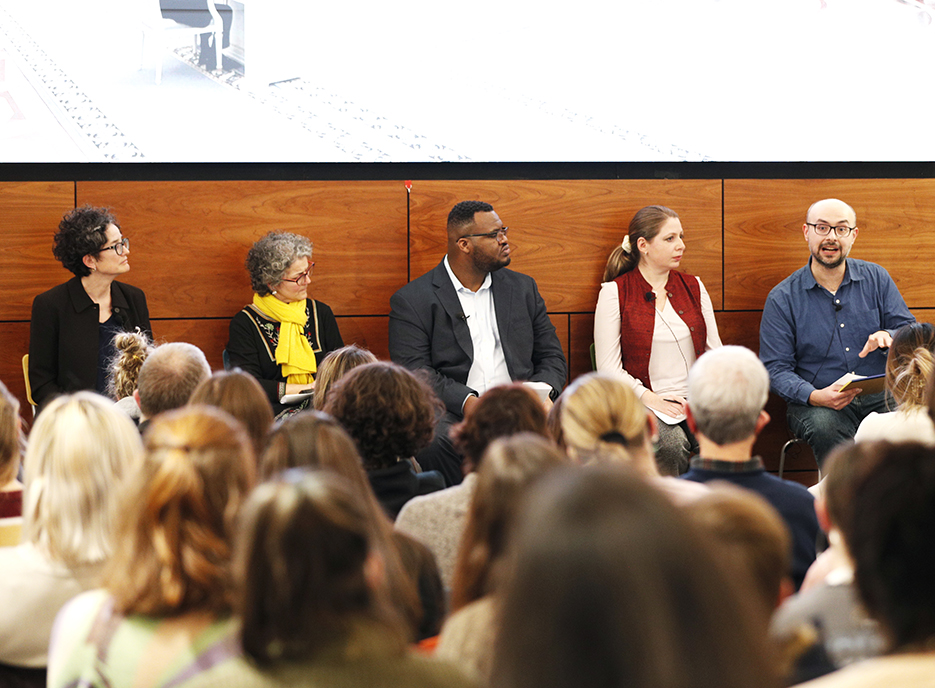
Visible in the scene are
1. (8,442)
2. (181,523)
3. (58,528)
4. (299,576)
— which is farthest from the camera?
(8,442)

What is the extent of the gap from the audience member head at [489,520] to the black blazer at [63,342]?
3.18 meters

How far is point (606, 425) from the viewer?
6.84 feet

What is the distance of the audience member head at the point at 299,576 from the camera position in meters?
1.00

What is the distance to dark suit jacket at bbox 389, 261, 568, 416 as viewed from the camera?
4.27m

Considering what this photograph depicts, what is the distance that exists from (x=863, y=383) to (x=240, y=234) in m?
2.97

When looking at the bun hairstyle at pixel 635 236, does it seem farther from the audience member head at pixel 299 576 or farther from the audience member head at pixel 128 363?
the audience member head at pixel 299 576

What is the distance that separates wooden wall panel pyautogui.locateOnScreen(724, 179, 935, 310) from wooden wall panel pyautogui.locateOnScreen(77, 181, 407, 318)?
1.72 metres

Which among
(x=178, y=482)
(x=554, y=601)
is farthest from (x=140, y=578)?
(x=554, y=601)

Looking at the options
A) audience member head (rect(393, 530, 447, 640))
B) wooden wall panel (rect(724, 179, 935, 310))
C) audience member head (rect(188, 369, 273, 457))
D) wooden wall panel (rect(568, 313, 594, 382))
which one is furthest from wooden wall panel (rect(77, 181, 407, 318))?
audience member head (rect(393, 530, 447, 640))

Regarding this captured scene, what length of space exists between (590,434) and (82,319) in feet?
9.46

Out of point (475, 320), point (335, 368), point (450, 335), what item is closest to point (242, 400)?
point (335, 368)
